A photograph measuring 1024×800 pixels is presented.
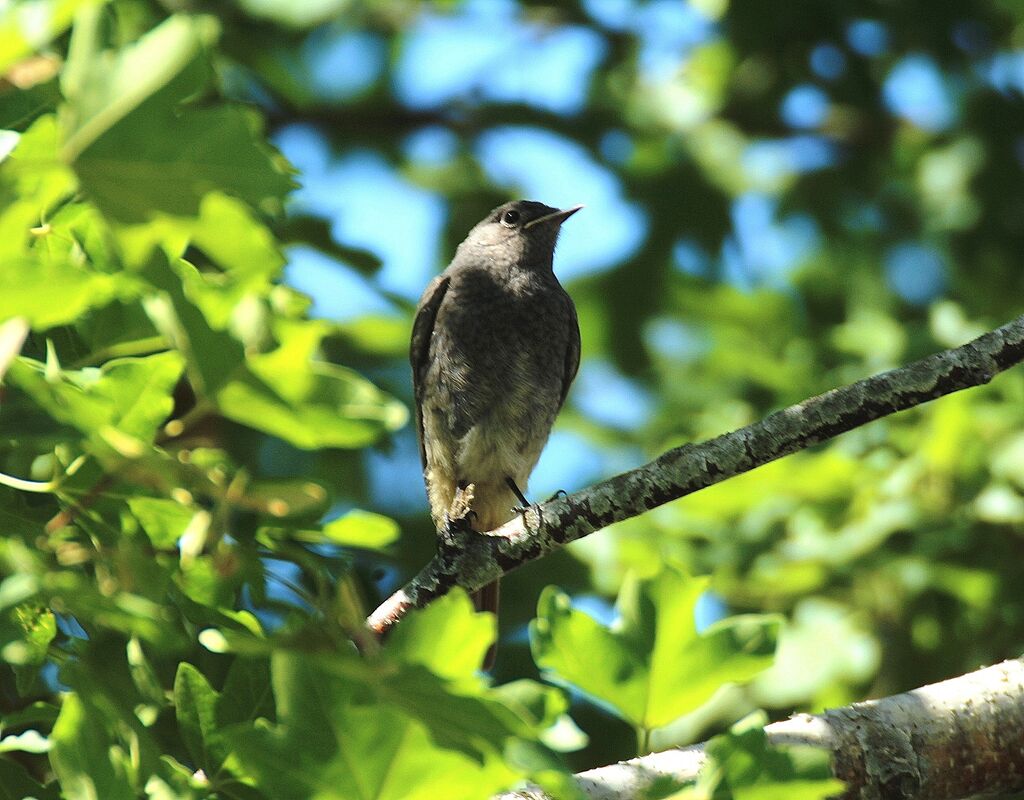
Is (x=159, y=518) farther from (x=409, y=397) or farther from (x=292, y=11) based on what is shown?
(x=292, y=11)

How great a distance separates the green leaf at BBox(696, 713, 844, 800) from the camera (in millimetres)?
1536

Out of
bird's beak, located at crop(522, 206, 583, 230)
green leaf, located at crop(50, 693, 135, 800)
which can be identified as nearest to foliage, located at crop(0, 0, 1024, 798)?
green leaf, located at crop(50, 693, 135, 800)

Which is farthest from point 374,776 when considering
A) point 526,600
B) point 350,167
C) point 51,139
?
point 350,167

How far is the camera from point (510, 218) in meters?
5.89

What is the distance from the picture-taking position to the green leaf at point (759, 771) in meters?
1.54

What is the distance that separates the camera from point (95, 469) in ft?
5.27

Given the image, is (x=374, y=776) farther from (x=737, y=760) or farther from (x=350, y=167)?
(x=350, y=167)

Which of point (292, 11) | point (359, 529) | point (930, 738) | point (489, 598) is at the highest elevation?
point (292, 11)

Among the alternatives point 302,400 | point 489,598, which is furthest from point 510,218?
point 302,400

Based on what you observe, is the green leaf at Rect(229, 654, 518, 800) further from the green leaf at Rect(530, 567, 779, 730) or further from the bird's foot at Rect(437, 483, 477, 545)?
the bird's foot at Rect(437, 483, 477, 545)

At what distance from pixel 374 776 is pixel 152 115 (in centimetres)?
79

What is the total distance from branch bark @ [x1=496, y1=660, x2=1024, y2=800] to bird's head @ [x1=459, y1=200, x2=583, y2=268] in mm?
3215

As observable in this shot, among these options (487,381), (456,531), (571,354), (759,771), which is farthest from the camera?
(571,354)

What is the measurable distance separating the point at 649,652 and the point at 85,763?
790mm
